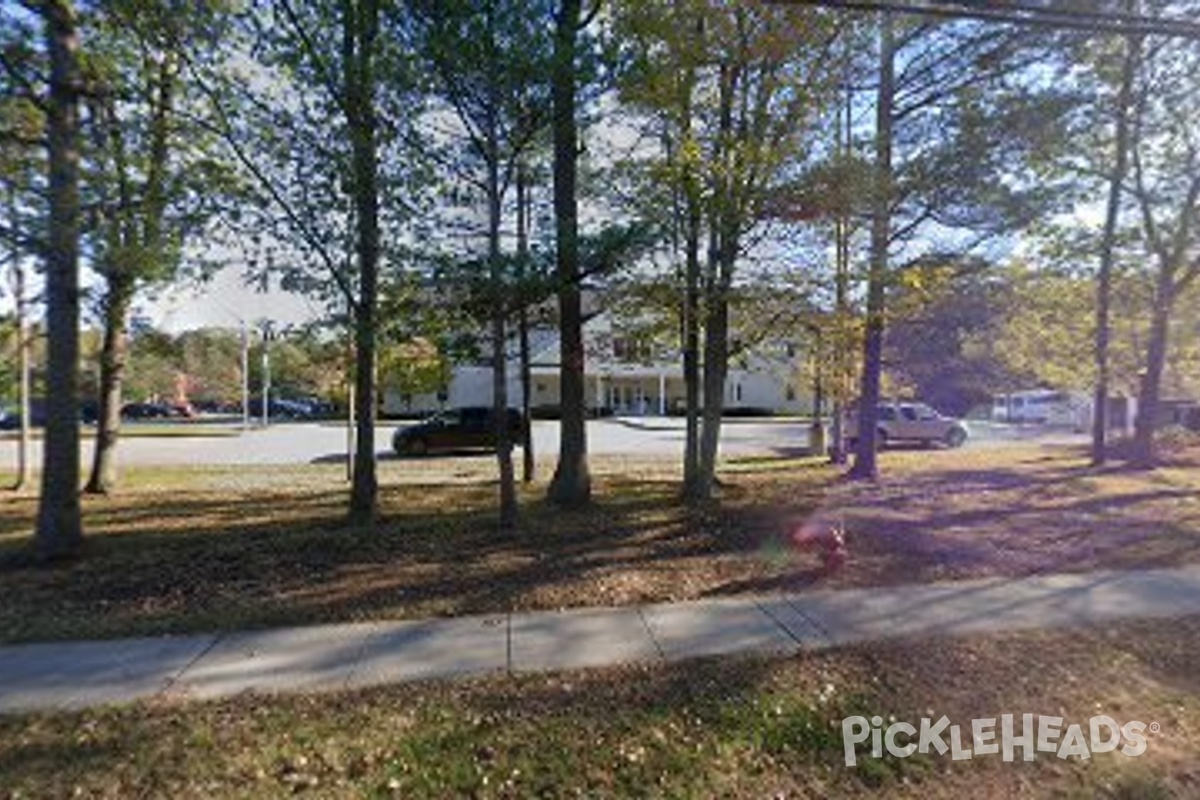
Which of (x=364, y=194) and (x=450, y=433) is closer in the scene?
(x=364, y=194)

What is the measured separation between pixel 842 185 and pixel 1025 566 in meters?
4.80

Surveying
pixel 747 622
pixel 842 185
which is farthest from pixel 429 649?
pixel 842 185

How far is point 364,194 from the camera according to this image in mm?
8883

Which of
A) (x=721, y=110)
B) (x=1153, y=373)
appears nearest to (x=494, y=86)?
(x=721, y=110)

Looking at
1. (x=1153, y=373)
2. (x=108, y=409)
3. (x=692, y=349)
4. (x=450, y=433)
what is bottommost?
(x=450, y=433)

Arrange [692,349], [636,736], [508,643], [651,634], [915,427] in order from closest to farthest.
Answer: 1. [636,736]
2. [508,643]
3. [651,634]
4. [692,349]
5. [915,427]

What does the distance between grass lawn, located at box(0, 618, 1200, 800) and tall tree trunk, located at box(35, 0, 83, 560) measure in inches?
186

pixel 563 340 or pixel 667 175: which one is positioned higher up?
pixel 667 175

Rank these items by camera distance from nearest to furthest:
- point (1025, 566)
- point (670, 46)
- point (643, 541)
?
point (1025, 566), point (643, 541), point (670, 46)

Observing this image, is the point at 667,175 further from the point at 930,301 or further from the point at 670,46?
the point at 930,301

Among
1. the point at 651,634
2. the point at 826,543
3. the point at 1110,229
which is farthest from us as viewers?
the point at 1110,229

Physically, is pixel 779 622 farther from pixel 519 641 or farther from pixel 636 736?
pixel 636 736

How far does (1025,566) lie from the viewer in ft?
24.7

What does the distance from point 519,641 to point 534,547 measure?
299cm
